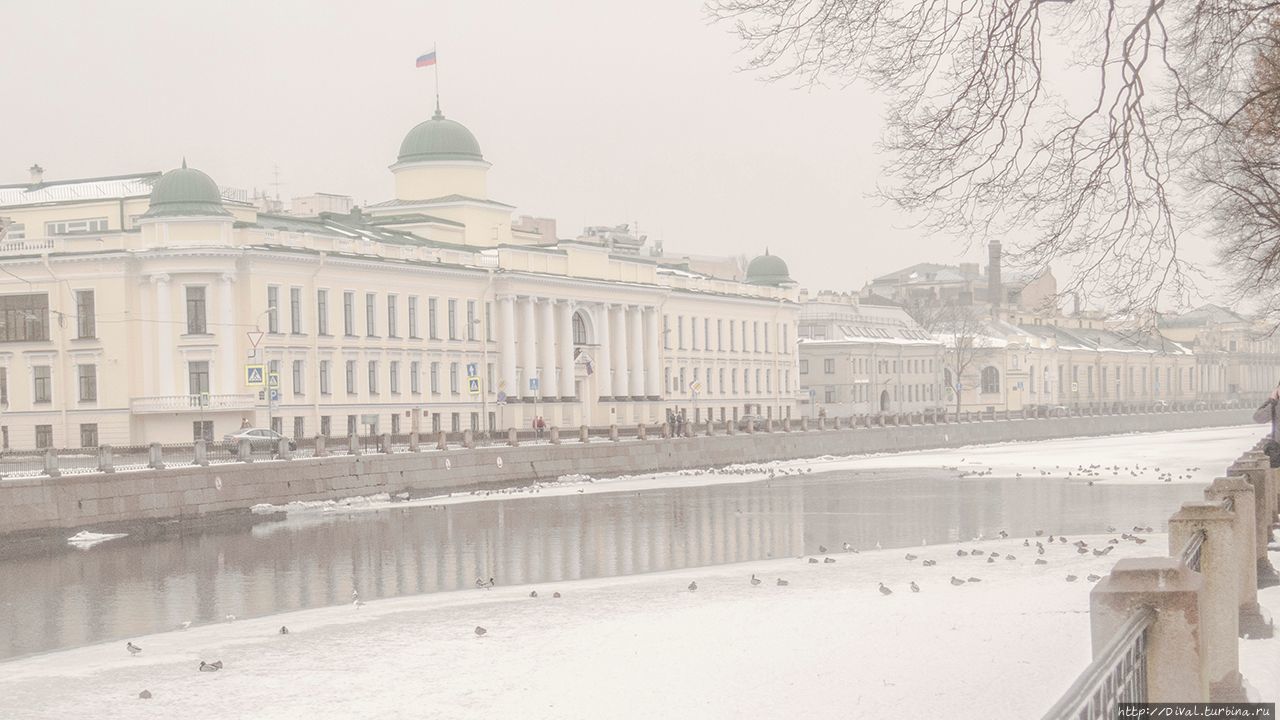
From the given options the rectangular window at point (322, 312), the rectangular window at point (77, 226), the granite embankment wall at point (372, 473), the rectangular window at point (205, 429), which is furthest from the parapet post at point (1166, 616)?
the rectangular window at point (77, 226)

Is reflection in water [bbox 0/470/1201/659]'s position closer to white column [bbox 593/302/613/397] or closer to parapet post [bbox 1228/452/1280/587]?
parapet post [bbox 1228/452/1280/587]

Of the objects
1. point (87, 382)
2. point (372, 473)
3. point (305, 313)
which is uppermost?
point (305, 313)

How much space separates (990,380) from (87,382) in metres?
97.5

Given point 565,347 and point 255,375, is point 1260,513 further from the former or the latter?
point 565,347

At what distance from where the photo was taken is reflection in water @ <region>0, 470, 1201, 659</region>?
94.0ft

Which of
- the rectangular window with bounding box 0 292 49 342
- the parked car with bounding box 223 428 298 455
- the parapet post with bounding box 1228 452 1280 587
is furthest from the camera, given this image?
the rectangular window with bounding box 0 292 49 342

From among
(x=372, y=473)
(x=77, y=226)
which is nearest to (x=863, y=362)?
(x=77, y=226)

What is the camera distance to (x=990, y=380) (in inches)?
6009

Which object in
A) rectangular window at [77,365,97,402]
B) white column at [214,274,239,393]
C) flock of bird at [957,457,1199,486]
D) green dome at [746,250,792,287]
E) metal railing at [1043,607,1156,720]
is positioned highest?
green dome at [746,250,792,287]

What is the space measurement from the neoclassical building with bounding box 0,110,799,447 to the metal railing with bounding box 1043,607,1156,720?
184 feet

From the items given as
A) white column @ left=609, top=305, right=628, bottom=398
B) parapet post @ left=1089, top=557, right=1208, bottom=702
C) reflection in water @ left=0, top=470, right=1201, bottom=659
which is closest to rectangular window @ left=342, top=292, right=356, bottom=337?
reflection in water @ left=0, top=470, right=1201, bottom=659

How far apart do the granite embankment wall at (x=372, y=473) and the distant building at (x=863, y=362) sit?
33970mm

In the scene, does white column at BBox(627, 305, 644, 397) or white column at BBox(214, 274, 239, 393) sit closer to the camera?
white column at BBox(214, 274, 239, 393)

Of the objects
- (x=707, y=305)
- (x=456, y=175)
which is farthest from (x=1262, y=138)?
(x=707, y=305)
